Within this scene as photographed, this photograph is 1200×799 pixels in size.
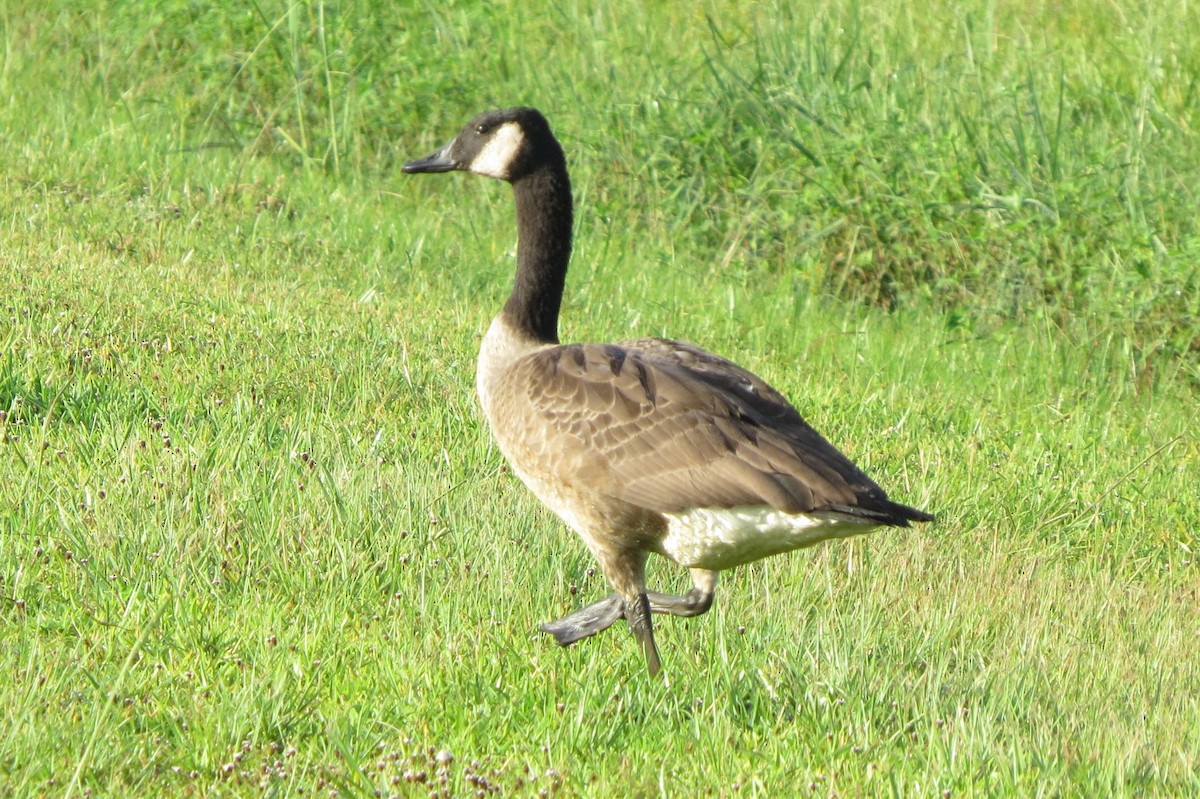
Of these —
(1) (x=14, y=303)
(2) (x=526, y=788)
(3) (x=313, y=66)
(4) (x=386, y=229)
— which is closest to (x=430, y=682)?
(2) (x=526, y=788)

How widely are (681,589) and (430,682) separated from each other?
1.48 meters

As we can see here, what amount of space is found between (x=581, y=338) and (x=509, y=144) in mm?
2306

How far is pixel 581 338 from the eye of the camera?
780 cm

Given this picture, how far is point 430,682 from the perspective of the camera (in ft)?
13.1

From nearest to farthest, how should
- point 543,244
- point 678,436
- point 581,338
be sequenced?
point 678,436, point 543,244, point 581,338

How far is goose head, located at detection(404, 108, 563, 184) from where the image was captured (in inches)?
219

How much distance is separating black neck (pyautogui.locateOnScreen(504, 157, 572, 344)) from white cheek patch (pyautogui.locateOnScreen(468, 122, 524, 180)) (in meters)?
0.08

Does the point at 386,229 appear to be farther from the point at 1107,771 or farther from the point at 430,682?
the point at 1107,771

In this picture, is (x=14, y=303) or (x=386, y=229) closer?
(x=14, y=303)

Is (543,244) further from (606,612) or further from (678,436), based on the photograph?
(606,612)

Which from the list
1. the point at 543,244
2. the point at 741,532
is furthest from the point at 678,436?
the point at 543,244

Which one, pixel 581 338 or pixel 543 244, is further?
pixel 581 338

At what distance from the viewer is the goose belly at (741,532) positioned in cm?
414

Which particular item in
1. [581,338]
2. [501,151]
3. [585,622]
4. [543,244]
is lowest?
[581,338]
